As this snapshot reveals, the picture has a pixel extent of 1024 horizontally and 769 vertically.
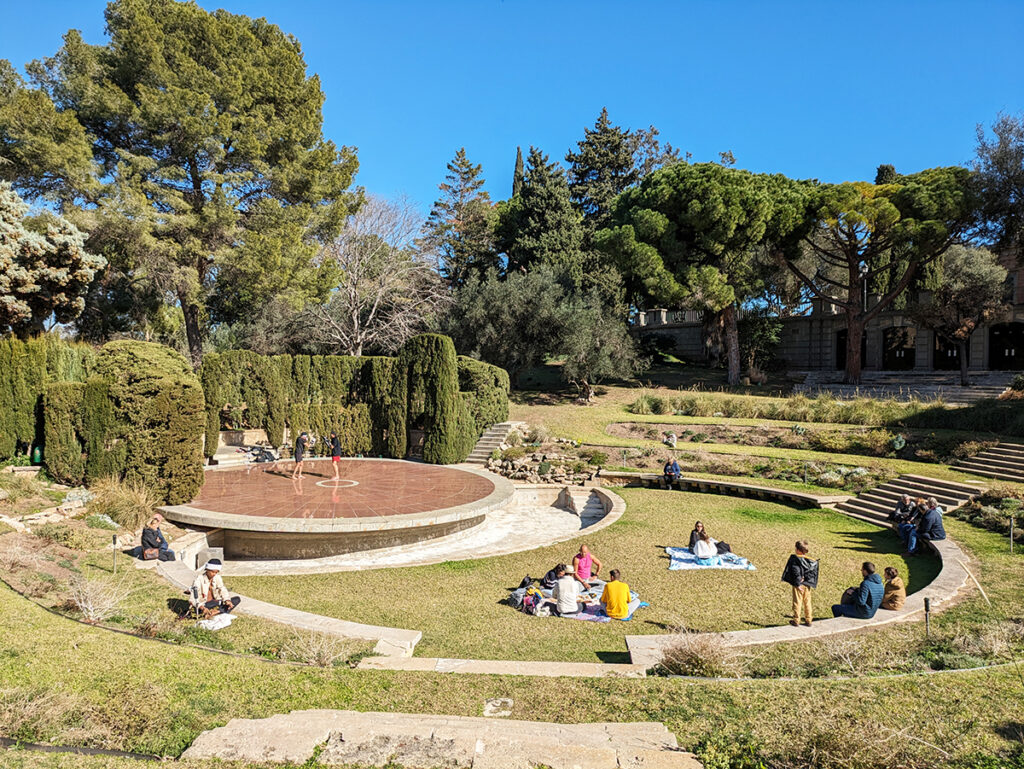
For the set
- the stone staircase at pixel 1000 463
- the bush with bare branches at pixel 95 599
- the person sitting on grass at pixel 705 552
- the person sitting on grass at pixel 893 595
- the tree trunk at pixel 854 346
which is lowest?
the person sitting on grass at pixel 705 552

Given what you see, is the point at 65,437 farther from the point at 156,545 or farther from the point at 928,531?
the point at 928,531

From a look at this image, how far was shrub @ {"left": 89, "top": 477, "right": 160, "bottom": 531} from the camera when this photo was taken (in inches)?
503

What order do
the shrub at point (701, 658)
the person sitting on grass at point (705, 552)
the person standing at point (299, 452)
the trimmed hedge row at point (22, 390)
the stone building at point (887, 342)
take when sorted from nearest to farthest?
the shrub at point (701, 658) → the person sitting on grass at point (705, 552) → the trimmed hedge row at point (22, 390) → the person standing at point (299, 452) → the stone building at point (887, 342)

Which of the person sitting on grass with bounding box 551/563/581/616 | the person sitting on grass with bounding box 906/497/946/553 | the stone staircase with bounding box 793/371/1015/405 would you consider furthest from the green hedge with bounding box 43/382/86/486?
the stone staircase with bounding box 793/371/1015/405

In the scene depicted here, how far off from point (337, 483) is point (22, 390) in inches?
347

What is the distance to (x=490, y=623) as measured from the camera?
9086 mm

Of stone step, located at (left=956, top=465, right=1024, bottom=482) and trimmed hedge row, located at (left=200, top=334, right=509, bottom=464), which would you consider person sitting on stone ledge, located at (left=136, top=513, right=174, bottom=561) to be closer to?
trimmed hedge row, located at (left=200, top=334, right=509, bottom=464)

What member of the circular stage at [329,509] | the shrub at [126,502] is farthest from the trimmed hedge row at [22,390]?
the circular stage at [329,509]

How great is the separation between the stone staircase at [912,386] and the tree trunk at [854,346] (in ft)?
1.97

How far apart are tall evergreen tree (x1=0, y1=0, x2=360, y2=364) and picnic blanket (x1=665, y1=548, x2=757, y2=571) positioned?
2410cm

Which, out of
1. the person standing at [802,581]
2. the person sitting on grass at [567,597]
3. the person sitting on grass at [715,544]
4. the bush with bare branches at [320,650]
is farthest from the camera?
the person sitting on grass at [715,544]

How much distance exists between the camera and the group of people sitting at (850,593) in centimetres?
839

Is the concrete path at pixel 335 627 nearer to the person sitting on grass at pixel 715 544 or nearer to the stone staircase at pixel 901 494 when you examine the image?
the person sitting on grass at pixel 715 544

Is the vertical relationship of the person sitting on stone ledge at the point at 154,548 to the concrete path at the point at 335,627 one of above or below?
above
